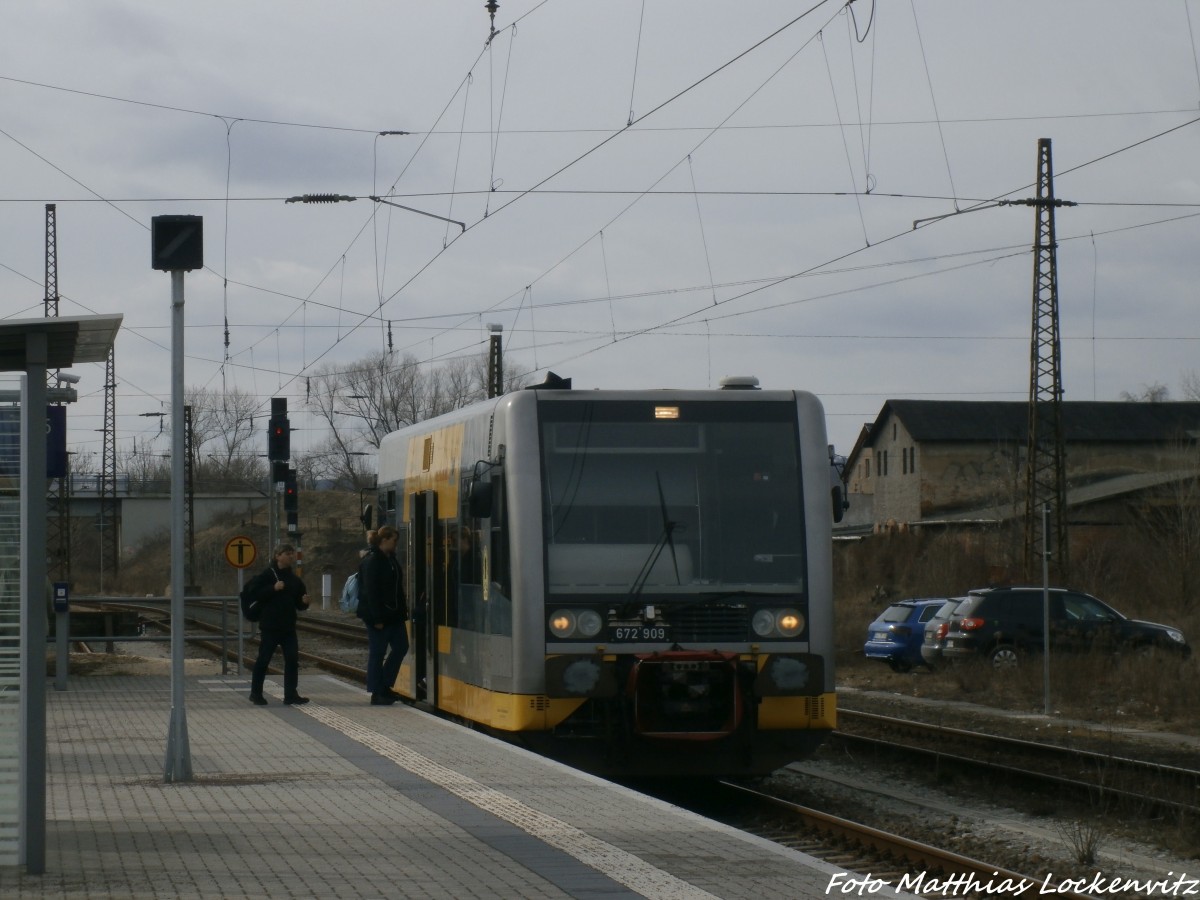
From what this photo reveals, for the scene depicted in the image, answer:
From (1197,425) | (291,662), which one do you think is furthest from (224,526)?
(291,662)

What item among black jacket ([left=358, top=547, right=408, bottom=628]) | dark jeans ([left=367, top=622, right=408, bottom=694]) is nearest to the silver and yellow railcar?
black jacket ([left=358, top=547, right=408, bottom=628])

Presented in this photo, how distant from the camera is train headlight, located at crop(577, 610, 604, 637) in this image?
38.9 feet

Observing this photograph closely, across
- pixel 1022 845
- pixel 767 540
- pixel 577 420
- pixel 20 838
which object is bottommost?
pixel 1022 845

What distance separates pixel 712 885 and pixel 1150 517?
135 ft

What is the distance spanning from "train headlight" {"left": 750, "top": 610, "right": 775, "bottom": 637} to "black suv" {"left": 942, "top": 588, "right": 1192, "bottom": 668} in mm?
13297

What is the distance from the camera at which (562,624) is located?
11836 mm

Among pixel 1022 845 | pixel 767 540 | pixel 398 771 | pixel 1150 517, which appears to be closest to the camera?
pixel 1022 845

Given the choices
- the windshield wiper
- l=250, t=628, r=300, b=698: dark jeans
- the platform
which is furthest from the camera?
l=250, t=628, r=300, b=698: dark jeans

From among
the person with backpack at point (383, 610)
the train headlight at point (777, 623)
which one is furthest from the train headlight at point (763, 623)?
the person with backpack at point (383, 610)

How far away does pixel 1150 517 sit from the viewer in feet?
149

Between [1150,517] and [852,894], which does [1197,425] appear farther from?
[852,894]

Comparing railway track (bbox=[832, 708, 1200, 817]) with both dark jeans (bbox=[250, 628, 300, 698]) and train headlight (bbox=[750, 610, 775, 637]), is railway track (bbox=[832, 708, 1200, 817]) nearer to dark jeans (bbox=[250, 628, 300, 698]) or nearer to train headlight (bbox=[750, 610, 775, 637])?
train headlight (bbox=[750, 610, 775, 637])

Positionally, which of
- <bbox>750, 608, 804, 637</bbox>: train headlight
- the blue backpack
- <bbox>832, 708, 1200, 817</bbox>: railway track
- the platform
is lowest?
<bbox>832, 708, 1200, 817</bbox>: railway track

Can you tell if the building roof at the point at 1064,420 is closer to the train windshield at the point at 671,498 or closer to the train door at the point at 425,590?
the train door at the point at 425,590
